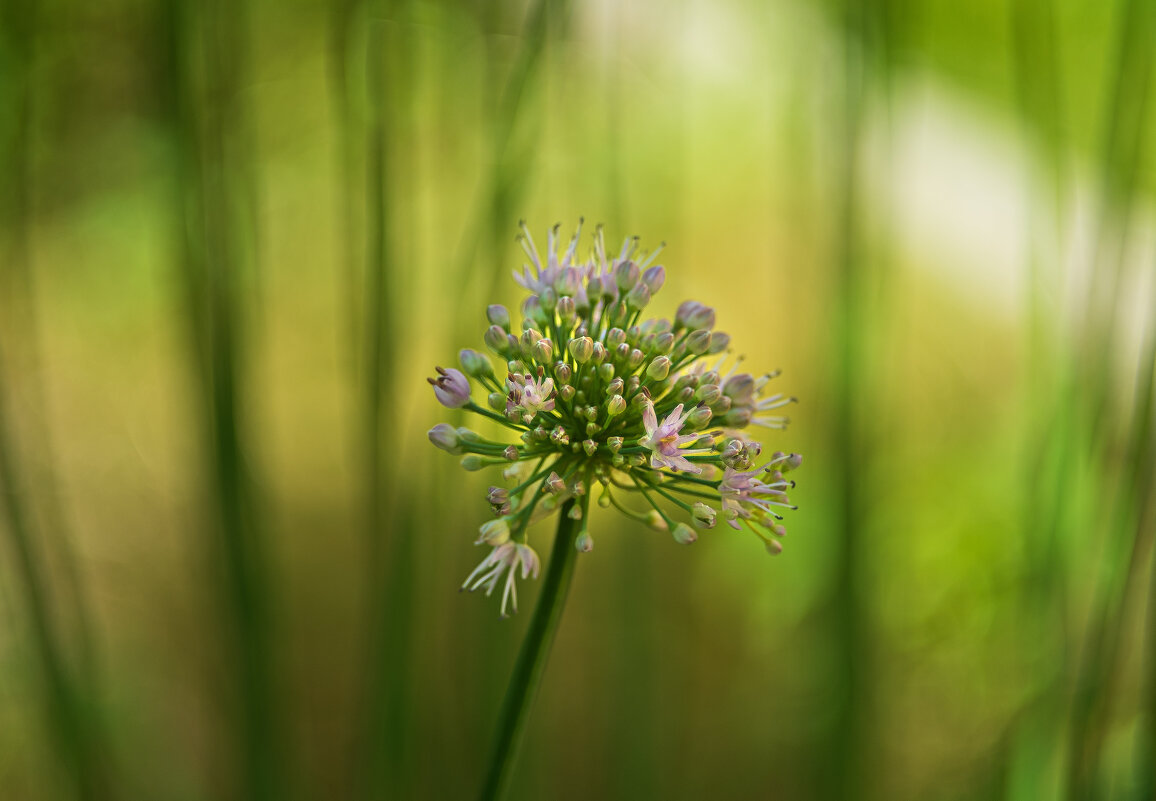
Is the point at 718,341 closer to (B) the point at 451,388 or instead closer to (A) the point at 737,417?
(A) the point at 737,417

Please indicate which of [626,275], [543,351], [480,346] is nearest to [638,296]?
[626,275]

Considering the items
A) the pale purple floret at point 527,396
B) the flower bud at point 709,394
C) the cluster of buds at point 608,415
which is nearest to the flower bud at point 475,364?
the cluster of buds at point 608,415

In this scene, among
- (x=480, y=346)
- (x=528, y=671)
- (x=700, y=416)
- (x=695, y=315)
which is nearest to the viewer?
(x=528, y=671)

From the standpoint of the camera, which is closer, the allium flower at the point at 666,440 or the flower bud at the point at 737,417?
the allium flower at the point at 666,440

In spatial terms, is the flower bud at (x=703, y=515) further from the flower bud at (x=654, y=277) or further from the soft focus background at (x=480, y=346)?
the soft focus background at (x=480, y=346)

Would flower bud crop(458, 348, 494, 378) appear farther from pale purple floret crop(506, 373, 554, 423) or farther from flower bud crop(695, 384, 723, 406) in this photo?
flower bud crop(695, 384, 723, 406)
